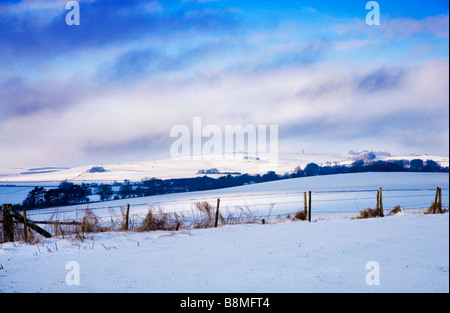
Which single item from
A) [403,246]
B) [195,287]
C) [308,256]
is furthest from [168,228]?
[403,246]

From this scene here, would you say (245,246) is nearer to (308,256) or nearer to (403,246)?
(308,256)

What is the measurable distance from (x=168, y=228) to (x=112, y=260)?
4.65 meters

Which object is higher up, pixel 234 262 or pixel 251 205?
pixel 234 262

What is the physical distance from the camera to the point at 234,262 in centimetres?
720

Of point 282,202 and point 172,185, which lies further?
point 172,185

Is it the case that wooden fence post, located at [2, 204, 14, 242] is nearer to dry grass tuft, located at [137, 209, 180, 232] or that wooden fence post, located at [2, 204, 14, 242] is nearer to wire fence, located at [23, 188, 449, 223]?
wire fence, located at [23, 188, 449, 223]

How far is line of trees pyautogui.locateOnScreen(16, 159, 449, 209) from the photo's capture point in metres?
13.5

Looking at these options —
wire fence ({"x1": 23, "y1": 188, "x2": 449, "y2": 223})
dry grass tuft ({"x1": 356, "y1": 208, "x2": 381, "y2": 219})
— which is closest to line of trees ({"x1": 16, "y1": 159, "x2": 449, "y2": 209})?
wire fence ({"x1": 23, "y1": 188, "x2": 449, "y2": 223})

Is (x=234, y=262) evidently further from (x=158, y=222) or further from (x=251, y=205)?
(x=251, y=205)

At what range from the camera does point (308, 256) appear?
7.75 meters

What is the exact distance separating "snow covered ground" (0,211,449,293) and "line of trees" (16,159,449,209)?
404 centimetres

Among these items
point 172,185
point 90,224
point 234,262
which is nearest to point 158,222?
point 90,224

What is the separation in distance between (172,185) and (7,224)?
39.0m

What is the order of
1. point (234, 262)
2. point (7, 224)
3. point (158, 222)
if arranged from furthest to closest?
point (158, 222), point (7, 224), point (234, 262)
